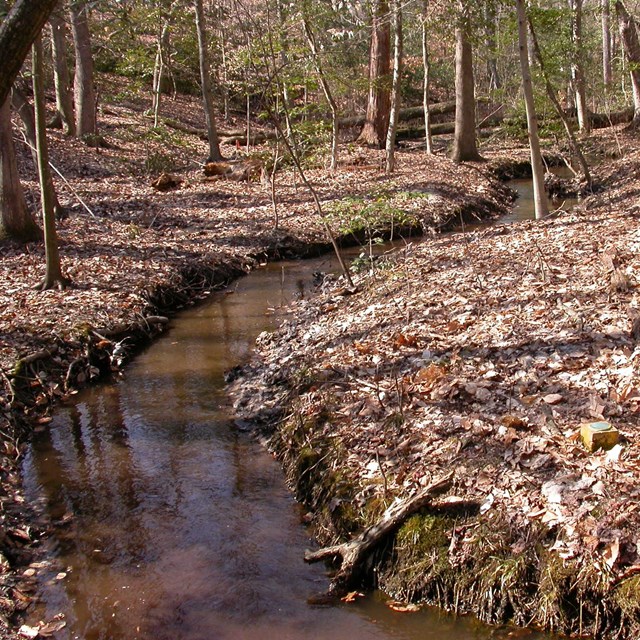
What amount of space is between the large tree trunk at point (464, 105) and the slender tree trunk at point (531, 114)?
9.66m

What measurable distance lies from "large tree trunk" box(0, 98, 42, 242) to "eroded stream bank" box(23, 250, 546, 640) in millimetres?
4696

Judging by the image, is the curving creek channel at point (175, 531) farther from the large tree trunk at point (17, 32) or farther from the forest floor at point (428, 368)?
the large tree trunk at point (17, 32)


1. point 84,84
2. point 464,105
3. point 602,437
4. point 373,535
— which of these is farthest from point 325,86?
point 373,535

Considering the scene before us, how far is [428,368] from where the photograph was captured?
20.7 feet

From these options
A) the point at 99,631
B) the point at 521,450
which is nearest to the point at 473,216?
the point at 521,450

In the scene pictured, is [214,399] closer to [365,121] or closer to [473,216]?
[473,216]

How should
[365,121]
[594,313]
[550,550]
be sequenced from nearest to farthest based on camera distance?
1. [550,550]
2. [594,313]
3. [365,121]

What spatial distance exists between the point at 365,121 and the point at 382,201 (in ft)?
49.8

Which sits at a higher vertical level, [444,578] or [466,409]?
[466,409]

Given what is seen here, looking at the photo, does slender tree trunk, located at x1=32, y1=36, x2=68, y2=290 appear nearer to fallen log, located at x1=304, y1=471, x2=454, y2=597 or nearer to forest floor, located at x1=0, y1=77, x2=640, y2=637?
forest floor, located at x1=0, y1=77, x2=640, y2=637

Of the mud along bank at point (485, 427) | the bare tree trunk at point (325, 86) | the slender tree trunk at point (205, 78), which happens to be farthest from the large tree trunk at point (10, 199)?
the slender tree trunk at point (205, 78)

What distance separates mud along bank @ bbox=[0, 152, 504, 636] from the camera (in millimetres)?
7188

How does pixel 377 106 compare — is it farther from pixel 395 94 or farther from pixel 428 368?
pixel 428 368

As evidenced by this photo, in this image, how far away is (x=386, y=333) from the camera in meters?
7.68
